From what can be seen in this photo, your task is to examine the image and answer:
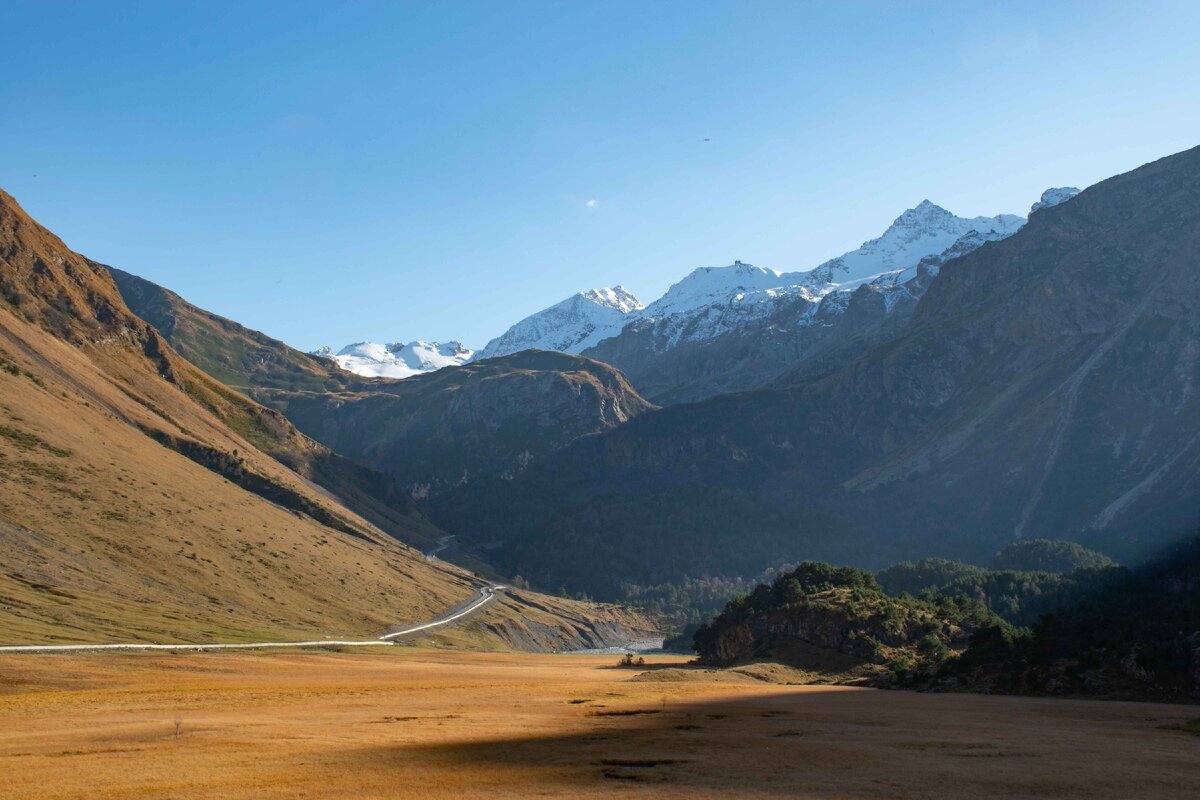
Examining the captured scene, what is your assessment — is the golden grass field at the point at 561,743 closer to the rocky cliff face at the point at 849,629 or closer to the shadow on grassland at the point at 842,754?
the shadow on grassland at the point at 842,754

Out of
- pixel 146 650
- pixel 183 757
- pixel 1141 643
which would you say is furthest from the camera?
pixel 146 650

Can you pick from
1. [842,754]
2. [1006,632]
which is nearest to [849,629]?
[1006,632]

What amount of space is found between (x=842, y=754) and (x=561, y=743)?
1267cm

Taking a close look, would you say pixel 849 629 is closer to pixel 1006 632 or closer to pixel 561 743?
pixel 1006 632

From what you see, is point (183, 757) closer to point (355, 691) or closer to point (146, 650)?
point (355, 691)

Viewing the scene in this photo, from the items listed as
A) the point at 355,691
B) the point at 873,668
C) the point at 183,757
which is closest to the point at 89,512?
the point at 355,691

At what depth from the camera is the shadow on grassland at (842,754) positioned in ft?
113

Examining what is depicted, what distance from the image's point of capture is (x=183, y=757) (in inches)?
1558

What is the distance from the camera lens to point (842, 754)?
42.1 m

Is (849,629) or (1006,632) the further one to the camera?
(849,629)

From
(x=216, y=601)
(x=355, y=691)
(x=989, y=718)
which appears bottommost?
(x=216, y=601)

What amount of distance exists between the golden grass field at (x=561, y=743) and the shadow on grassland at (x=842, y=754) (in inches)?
6.2

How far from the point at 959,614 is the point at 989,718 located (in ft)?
200

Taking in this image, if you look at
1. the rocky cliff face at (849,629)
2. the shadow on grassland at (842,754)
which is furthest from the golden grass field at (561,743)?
the rocky cliff face at (849,629)
